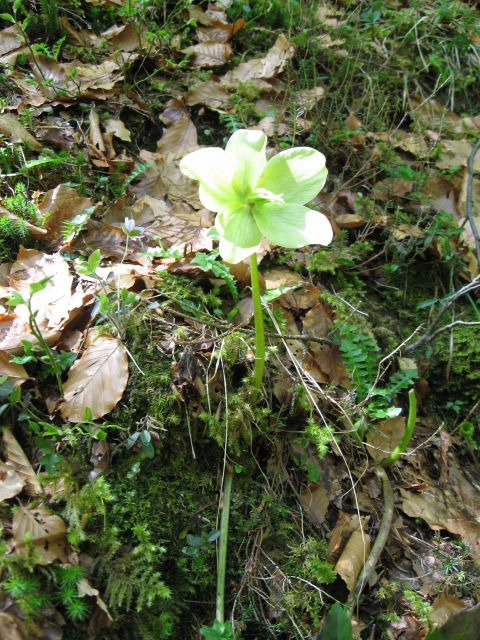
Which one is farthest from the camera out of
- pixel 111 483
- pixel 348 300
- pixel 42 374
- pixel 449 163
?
pixel 449 163

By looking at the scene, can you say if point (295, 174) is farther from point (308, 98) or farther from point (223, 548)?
point (308, 98)

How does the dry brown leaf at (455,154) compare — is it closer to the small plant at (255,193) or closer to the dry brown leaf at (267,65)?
the dry brown leaf at (267,65)

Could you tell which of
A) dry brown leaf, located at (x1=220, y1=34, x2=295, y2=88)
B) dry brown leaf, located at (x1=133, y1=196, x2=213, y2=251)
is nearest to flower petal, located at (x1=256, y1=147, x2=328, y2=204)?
dry brown leaf, located at (x1=133, y1=196, x2=213, y2=251)

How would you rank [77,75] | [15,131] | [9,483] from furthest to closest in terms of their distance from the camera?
[77,75]
[15,131]
[9,483]

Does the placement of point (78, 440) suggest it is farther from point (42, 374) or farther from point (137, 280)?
point (137, 280)

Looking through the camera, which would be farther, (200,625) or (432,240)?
(432,240)

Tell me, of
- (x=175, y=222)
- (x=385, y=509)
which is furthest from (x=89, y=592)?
(x=175, y=222)

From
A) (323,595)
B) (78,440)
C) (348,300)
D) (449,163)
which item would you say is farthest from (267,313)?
(449,163)
